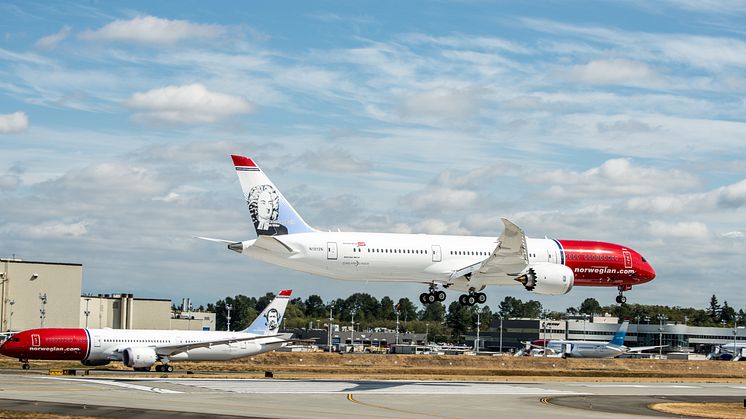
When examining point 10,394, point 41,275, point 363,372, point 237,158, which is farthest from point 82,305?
point 10,394

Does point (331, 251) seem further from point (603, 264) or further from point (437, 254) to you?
point (603, 264)

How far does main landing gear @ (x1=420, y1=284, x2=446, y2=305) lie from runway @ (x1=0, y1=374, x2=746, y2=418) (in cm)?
586

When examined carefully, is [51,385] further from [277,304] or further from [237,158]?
[277,304]

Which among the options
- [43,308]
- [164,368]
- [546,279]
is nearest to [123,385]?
[164,368]

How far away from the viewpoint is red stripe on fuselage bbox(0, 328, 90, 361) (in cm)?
8019

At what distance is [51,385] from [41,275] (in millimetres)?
74442

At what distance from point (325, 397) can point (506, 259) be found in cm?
2025

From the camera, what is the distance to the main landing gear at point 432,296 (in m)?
74.6

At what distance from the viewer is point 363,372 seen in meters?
90.2

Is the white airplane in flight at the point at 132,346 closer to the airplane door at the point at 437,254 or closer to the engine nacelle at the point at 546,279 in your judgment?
the airplane door at the point at 437,254

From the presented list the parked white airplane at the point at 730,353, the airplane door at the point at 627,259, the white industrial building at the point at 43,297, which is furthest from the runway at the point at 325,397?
the parked white airplane at the point at 730,353

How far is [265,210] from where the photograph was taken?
6950 cm

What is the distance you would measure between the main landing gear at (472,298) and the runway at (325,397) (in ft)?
19.0

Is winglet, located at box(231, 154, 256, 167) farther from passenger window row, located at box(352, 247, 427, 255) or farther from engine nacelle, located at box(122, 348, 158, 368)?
engine nacelle, located at box(122, 348, 158, 368)
